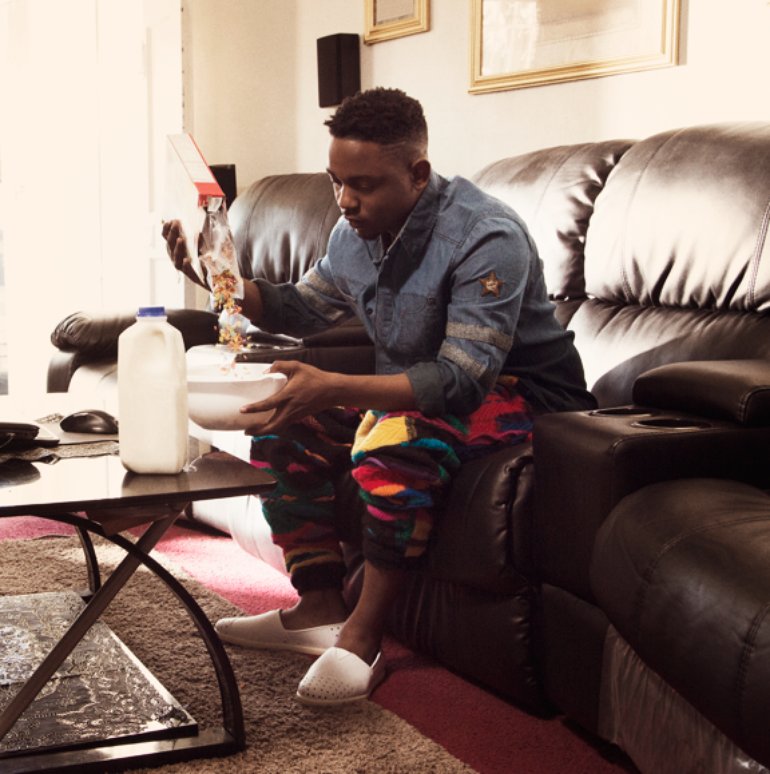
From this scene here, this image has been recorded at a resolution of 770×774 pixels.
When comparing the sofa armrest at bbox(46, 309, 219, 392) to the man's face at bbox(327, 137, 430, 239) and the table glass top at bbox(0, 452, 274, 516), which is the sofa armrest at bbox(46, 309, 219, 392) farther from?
the table glass top at bbox(0, 452, 274, 516)

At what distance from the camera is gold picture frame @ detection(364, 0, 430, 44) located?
343cm

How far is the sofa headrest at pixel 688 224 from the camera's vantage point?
200 centimetres

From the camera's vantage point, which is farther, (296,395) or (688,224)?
(688,224)

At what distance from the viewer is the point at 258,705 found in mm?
1793

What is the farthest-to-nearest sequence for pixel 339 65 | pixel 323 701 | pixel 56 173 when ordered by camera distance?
pixel 56 173, pixel 339 65, pixel 323 701

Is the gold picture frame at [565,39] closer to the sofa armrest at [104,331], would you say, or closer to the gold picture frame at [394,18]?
the gold picture frame at [394,18]

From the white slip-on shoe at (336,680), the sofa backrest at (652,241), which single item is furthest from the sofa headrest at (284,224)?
the white slip-on shoe at (336,680)

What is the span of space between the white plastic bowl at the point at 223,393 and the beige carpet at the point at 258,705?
47cm

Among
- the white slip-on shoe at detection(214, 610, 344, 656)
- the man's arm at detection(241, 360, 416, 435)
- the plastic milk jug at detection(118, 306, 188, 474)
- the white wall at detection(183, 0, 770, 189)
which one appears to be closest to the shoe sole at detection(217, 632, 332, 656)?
the white slip-on shoe at detection(214, 610, 344, 656)

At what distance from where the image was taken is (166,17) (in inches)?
165

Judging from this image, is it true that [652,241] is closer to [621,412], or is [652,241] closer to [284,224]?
[621,412]

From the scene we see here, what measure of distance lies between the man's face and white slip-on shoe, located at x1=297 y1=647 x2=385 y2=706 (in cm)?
71

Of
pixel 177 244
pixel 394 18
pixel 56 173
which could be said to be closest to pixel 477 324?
pixel 177 244

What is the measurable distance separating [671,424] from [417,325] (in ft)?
1.73
